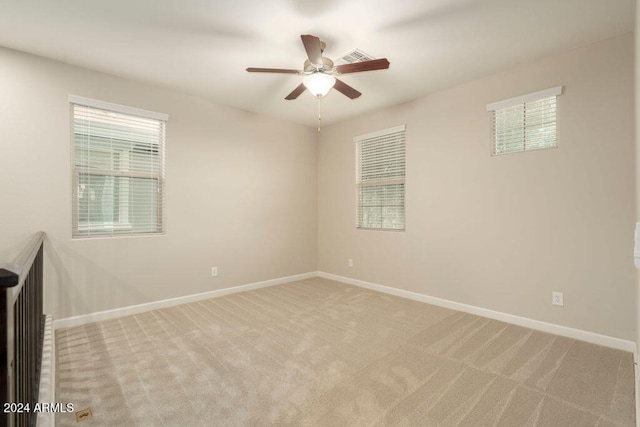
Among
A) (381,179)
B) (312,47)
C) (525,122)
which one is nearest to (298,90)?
(312,47)

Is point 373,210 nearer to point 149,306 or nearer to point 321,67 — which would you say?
point 321,67

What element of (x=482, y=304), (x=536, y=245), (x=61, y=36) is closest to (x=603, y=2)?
(x=536, y=245)

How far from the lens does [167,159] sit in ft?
11.8

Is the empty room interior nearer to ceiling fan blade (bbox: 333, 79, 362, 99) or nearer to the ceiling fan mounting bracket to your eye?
the ceiling fan mounting bracket

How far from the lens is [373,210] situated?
4504 mm

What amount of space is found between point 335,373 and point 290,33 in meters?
2.66

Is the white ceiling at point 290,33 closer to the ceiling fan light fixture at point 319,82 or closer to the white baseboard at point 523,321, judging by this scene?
the ceiling fan light fixture at point 319,82

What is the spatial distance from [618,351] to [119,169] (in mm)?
5013

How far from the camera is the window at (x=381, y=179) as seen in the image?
13.7ft

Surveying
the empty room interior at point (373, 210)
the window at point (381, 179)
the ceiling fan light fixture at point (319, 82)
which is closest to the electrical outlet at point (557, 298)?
the empty room interior at point (373, 210)

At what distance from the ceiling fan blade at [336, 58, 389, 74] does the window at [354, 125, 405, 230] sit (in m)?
1.79

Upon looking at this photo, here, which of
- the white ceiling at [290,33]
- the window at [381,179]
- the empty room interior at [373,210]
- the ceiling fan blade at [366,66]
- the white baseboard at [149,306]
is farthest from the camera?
the window at [381,179]

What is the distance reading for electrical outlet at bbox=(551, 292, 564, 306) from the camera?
2816 millimetres

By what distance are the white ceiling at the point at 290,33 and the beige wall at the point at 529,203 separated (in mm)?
373
